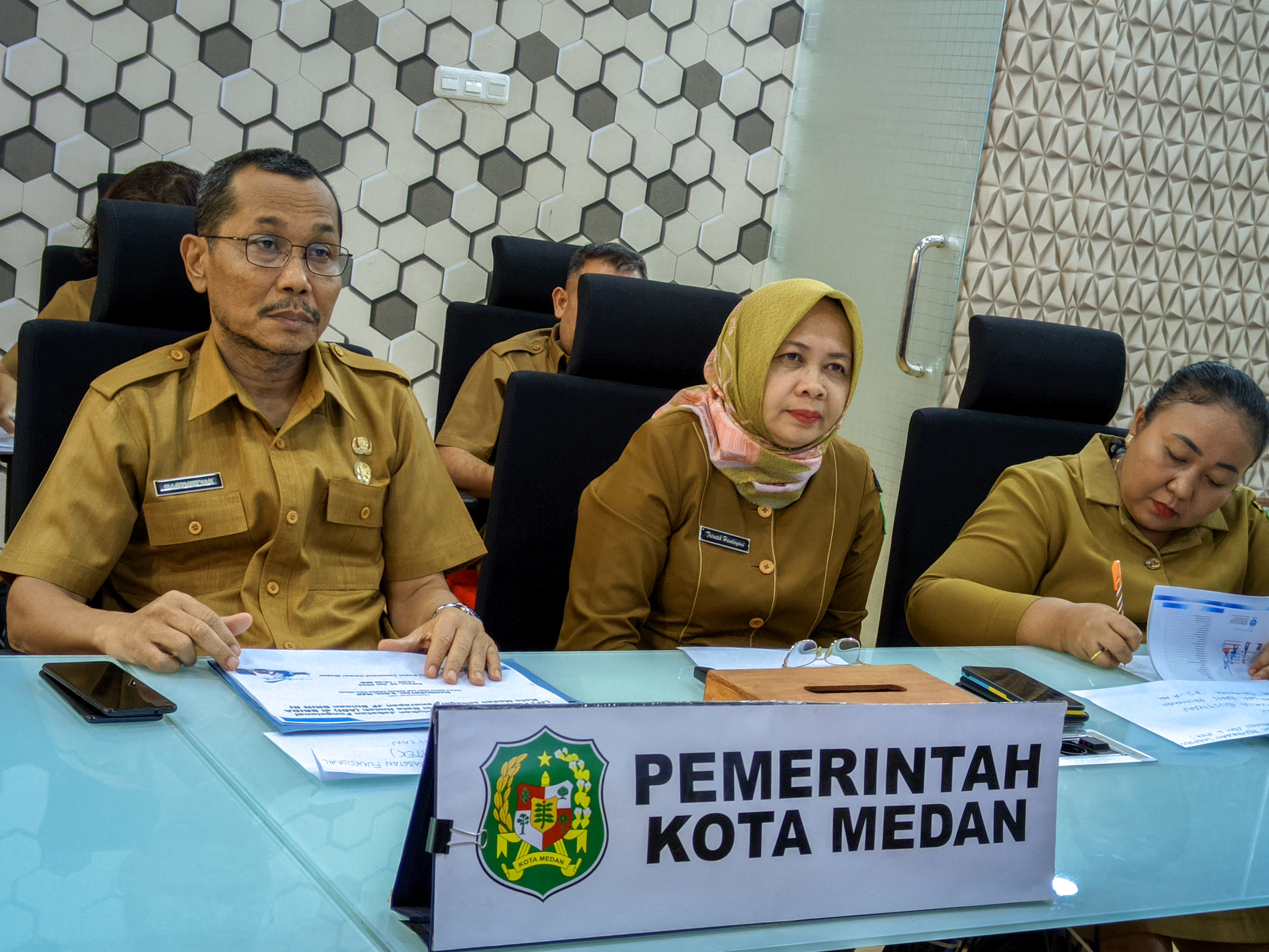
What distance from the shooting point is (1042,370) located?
7.04ft

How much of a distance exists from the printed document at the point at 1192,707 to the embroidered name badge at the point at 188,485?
1.14 meters

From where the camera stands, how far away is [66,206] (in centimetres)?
339

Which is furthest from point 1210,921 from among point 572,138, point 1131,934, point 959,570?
point 572,138

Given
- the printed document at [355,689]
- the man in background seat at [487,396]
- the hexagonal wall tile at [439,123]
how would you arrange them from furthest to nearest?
the hexagonal wall tile at [439,123]
the man in background seat at [487,396]
the printed document at [355,689]

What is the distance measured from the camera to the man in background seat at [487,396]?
2.96m

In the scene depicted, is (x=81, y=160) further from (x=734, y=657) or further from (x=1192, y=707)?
(x=1192, y=707)

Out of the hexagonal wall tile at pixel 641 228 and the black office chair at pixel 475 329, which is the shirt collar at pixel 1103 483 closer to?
the black office chair at pixel 475 329

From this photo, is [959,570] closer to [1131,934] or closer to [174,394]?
[1131,934]

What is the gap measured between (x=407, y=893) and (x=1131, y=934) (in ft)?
3.16

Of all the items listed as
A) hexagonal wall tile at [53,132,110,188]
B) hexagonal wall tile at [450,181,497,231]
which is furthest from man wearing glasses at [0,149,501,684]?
hexagonal wall tile at [450,181,497,231]

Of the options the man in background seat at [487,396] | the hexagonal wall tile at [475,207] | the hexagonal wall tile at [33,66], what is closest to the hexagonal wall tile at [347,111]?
the hexagonal wall tile at [475,207]

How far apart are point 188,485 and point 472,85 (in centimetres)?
263

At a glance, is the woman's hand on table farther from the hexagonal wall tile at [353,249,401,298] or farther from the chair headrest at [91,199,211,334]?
the hexagonal wall tile at [353,249,401,298]

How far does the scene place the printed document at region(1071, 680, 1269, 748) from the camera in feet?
4.28
